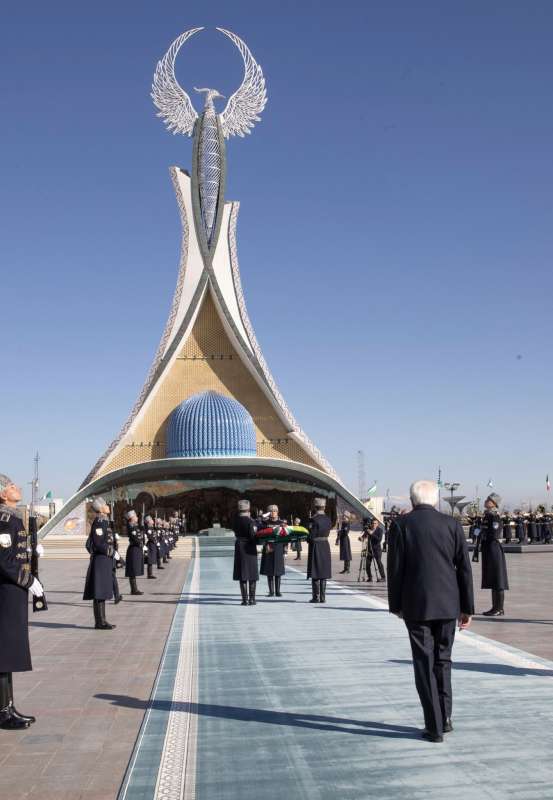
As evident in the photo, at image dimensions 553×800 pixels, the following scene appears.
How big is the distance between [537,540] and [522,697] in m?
35.1

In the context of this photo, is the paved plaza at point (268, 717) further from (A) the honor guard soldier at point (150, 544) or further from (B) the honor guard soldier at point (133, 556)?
(A) the honor guard soldier at point (150, 544)

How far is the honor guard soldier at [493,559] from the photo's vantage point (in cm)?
1215

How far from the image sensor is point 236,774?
15.6 ft

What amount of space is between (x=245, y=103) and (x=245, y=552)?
4335cm

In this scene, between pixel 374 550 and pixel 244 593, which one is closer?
pixel 244 593

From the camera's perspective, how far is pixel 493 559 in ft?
40.7

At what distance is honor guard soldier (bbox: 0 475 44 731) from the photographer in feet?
20.1

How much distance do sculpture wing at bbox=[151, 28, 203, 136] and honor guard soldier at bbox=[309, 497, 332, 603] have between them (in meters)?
42.1

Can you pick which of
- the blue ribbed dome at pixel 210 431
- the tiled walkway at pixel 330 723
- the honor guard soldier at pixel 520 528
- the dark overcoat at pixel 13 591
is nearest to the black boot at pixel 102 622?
the tiled walkway at pixel 330 723

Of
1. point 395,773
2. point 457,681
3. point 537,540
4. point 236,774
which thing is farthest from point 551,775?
point 537,540

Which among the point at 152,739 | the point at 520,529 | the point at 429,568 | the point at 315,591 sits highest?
the point at 429,568

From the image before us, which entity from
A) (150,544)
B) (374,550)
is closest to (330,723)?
(374,550)

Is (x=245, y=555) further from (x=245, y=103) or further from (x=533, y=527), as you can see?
(x=245, y=103)

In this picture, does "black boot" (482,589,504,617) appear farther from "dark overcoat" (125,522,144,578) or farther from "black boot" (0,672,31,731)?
"black boot" (0,672,31,731)
